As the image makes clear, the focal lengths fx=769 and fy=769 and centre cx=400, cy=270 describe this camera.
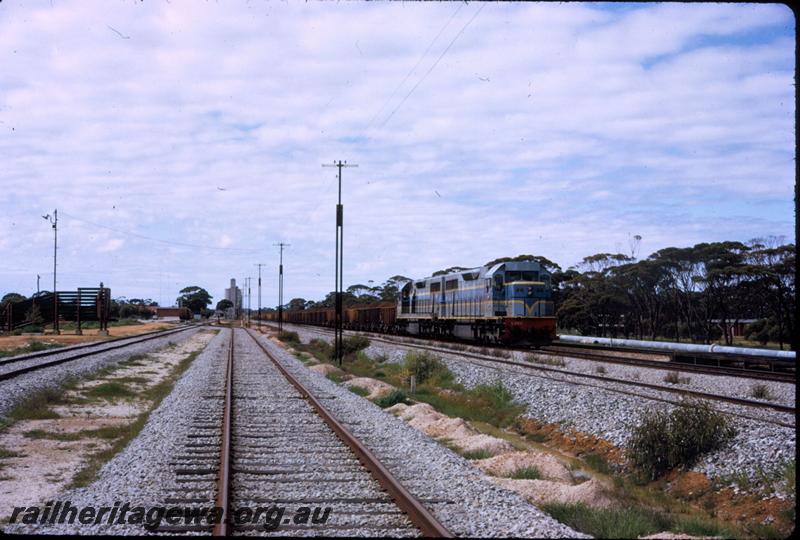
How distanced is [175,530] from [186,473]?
2.65m

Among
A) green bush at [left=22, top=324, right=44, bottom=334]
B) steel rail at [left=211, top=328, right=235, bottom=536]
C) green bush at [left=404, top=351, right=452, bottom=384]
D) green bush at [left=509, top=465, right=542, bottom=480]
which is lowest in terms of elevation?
green bush at [left=509, top=465, right=542, bottom=480]

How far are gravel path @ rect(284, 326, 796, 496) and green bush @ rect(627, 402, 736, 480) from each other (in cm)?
23

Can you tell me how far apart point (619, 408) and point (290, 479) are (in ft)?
28.3

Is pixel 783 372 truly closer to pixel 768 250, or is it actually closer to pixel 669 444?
pixel 669 444

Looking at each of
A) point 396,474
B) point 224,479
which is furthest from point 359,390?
point 224,479

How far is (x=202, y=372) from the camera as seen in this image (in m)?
26.7

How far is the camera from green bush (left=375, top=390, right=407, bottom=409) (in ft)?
59.4

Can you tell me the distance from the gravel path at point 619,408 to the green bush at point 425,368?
1.35 feet

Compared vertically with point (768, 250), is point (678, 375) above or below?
below

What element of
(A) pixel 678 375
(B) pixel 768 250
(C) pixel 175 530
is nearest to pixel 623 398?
(A) pixel 678 375

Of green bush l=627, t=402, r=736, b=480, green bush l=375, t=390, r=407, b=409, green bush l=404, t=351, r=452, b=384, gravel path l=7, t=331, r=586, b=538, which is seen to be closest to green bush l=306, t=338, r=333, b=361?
green bush l=404, t=351, r=452, b=384

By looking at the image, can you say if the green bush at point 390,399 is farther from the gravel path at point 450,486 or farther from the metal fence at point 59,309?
the metal fence at point 59,309

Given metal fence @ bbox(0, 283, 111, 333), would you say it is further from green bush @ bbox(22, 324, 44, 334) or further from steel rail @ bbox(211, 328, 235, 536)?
steel rail @ bbox(211, 328, 235, 536)

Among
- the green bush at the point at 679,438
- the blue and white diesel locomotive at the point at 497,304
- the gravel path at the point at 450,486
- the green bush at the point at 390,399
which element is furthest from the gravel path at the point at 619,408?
the blue and white diesel locomotive at the point at 497,304
